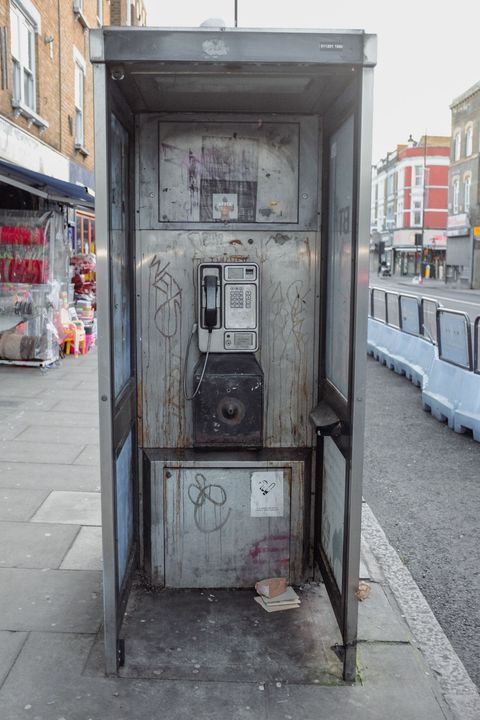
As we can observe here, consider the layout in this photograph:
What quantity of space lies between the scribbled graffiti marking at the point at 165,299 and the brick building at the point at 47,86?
25.7 feet

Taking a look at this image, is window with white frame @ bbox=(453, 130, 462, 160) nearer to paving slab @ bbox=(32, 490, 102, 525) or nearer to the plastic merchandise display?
the plastic merchandise display

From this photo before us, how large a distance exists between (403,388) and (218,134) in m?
7.34

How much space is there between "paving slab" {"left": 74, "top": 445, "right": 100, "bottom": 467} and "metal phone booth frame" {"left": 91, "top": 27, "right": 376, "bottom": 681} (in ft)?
7.88

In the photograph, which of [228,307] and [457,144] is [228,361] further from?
[457,144]

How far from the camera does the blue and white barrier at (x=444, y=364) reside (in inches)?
316

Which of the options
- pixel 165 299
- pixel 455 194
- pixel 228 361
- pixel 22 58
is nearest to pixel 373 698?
pixel 228 361

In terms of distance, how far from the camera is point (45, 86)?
14922 millimetres

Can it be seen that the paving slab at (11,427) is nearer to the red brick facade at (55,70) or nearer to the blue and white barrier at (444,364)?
the blue and white barrier at (444,364)

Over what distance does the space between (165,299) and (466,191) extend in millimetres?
42993

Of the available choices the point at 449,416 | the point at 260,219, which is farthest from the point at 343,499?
the point at 449,416

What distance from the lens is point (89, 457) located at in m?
6.77

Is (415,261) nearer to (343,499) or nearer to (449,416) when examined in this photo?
(449,416)

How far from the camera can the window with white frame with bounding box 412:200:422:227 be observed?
69.4 meters

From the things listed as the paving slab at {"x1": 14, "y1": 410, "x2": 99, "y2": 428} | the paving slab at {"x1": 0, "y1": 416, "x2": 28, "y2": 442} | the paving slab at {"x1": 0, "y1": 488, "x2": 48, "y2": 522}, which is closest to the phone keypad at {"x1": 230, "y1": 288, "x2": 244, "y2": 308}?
the paving slab at {"x1": 0, "y1": 488, "x2": 48, "y2": 522}
